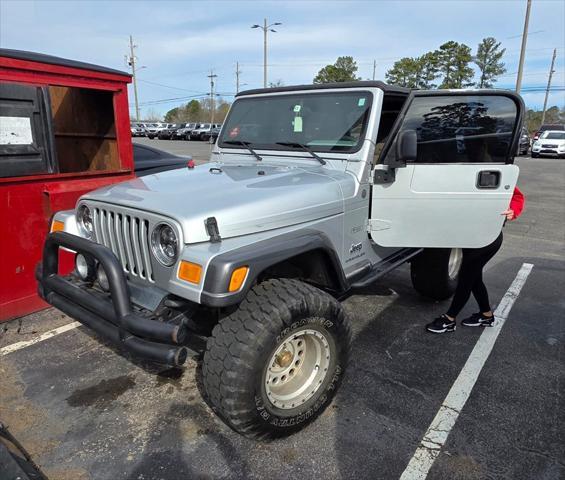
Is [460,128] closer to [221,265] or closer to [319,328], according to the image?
[319,328]

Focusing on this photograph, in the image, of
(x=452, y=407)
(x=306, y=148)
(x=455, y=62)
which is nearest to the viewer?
(x=452, y=407)

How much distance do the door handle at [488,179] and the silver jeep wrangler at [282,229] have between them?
14 millimetres

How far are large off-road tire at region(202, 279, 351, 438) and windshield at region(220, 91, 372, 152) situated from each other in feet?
4.35

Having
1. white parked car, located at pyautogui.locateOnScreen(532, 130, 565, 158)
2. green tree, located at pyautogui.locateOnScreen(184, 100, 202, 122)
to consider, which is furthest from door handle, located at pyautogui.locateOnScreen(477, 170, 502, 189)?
green tree, located at pyautogui.locateOnScreen(184, 100, 202, 122)

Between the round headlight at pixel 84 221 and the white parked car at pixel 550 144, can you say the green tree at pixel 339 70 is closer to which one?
the white parked car at pixel 550 144

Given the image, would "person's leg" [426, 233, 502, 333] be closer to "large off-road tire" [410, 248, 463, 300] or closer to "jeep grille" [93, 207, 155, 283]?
"large off-road tire" [410, 248, 463, 300]

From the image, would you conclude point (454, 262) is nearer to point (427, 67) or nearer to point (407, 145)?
point (407, 145)

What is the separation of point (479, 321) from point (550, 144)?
2448cm

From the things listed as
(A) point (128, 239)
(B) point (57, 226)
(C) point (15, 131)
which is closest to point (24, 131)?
(C) point (15, 131)

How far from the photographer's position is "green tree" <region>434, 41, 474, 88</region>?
3634cm

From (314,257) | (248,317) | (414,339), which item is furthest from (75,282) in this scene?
(414,339)

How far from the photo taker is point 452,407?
9.29 ft

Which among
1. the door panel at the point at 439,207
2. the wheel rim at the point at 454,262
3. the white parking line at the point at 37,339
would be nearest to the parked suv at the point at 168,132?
the white parking line at the point at 37,339

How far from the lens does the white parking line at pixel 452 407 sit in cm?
235
